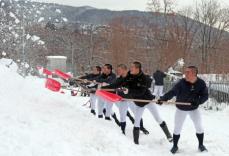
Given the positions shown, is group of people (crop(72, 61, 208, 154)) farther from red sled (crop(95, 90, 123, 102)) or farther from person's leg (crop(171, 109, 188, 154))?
red sled (crop(95, 90, 123, 102))

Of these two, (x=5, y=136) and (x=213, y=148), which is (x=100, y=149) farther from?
(x=213, y=148)

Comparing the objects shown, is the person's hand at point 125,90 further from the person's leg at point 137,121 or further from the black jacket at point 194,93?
the black jacket at point 194,93

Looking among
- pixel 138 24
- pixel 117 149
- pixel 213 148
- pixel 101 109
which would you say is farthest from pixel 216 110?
pixel 138 24

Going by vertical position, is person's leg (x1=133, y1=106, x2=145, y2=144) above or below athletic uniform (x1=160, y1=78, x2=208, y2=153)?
below

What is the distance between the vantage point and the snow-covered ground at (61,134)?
23.9ft

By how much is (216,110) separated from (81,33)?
171 ft

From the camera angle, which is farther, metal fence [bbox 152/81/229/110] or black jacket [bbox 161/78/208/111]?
metal fence [bbox 152/81/229/110]

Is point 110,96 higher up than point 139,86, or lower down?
lower down

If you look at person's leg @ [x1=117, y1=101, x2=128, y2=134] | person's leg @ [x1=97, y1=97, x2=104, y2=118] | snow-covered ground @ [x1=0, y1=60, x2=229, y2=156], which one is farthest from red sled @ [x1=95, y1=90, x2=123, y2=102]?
person's leg @ [x1=97, y1=97, x2=104, y2=118]

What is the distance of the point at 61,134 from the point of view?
8.26 m

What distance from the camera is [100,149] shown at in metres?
7.90

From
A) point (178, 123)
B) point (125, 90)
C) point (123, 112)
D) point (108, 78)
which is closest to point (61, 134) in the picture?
point (125, 90)

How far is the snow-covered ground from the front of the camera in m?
7.27

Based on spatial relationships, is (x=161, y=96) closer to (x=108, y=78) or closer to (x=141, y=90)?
(x=141, y=90)
